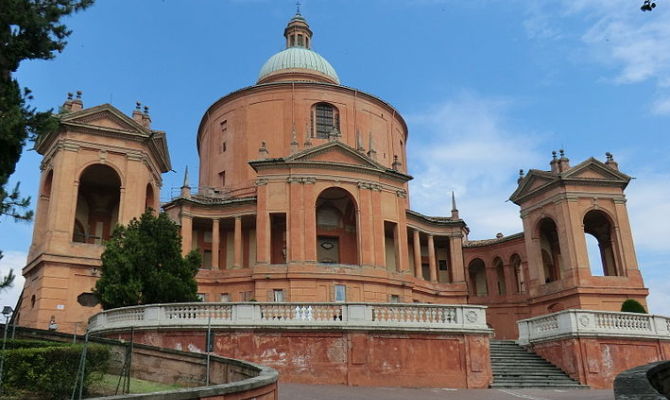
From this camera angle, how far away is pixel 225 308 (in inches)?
747

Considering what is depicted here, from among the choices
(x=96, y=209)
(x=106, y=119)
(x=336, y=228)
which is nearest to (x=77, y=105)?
(x=106, y=119)

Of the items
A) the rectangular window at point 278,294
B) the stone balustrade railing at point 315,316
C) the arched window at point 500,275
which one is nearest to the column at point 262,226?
the rectangular window at point 278,294

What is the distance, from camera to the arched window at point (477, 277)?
46.4 m

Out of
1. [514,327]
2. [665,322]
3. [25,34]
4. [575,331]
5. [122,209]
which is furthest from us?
[514,327]

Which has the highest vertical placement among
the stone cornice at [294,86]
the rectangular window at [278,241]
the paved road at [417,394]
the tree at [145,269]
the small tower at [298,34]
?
the small tower at [298,34]

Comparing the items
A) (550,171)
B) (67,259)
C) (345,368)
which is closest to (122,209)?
(67,259)

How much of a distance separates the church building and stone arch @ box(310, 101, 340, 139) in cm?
10

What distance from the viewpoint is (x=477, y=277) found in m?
47.3

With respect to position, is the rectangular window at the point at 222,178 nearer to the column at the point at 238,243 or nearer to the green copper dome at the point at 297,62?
the column at the point at 238,243

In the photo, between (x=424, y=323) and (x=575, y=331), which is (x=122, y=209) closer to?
(x=424, y=323)

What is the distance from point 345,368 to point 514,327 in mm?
25352

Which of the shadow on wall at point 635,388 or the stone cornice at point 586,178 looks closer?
the shadow on wall at point 635,388

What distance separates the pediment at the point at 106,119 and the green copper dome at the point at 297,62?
53.1ft

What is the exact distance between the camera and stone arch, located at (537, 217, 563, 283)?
1568 inches
